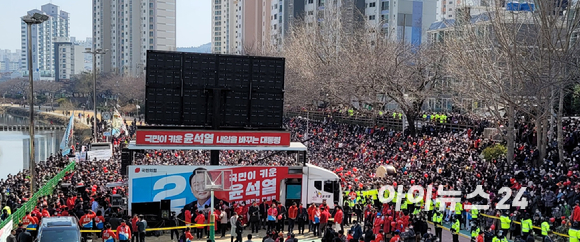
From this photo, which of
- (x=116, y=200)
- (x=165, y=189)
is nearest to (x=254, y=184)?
(x=165, y=189)

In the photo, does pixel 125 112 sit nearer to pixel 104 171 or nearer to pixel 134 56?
pixel 134 56

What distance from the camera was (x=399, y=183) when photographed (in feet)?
97.6

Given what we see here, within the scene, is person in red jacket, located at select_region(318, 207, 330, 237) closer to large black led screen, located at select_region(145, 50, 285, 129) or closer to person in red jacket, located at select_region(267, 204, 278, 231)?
person in red jacket, located at select_region(267, 204, 278, 231)

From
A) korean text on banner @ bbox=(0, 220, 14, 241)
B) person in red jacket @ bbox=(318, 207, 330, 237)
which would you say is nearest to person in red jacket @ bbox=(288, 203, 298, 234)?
person in red jacket @ bbox=(318, 207, 330, 237)

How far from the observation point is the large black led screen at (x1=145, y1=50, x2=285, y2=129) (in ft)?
82.0

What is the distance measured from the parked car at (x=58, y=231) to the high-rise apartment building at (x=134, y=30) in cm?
14684

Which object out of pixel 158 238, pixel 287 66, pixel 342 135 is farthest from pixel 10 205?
pixel 287 66

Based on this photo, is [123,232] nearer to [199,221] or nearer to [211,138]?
[199,221]

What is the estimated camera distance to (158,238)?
902 inches

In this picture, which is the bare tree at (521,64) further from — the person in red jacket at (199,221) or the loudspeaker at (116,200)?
the loudspeaker at (116,200)

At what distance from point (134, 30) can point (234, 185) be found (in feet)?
494

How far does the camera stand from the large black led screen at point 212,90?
25.0m

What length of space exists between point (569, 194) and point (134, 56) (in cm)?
15615

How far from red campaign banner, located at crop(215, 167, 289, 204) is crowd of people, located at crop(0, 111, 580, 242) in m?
0.43
